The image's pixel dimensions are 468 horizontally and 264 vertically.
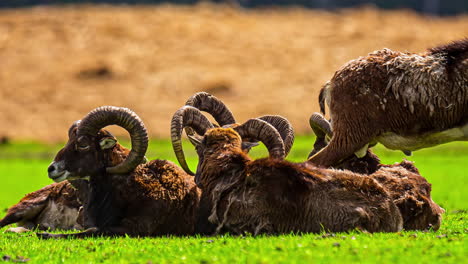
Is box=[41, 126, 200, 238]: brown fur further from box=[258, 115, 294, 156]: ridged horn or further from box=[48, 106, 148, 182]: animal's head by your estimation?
box=[258, 115, 294, 156]: ridged horn

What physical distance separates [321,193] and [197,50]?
9709 centimetres

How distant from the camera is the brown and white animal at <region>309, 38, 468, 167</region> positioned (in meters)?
15.4

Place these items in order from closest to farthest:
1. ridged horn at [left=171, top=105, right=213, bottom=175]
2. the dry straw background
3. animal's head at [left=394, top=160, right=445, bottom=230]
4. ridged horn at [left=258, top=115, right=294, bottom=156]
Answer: animal's head at [left=394, top=160, right=445, bottom=230] → ridged horn at [left=171, top=105, right=213, bottom=175] → ridged horn at [left=258, top=115, right=294, bottom=156] → the dry straw background

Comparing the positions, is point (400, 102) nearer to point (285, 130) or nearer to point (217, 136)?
point (285, 130)

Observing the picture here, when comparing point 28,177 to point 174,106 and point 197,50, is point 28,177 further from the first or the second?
point 197,50

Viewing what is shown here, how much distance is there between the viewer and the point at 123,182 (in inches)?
591

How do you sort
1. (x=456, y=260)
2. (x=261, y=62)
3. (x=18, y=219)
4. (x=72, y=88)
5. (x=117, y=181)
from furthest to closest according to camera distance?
(x=261, y=62) → (x=72, y=88) → (x=18, y=219) → (x=117, y=181) → (x=456, y=260)

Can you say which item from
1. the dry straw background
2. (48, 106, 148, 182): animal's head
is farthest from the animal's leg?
the dry straw background

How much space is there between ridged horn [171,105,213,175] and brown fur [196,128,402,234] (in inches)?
104

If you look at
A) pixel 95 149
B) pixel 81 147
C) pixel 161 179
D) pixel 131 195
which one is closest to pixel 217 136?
pixel 161 179

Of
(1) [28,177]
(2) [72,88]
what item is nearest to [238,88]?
(2) [72,88]

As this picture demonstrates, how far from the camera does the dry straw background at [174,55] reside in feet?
A: 307

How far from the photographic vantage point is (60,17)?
11512 centimetres

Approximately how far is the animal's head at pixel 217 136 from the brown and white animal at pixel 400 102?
906mm
